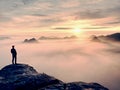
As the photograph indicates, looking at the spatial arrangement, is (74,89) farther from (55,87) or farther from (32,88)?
(32,88)

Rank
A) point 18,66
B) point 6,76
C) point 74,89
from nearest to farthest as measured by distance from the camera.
→ point 74,89 → point 6,76 → point 18,66

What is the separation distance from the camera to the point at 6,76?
215 ft

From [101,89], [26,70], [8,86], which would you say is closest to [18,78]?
[8,86]

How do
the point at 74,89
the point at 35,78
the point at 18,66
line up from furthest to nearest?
the point at 18,66, the point at 35,78, the point at 74,89

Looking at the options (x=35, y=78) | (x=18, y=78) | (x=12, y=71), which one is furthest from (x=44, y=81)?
(x=12, y=71)

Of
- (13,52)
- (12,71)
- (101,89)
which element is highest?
(13,52)

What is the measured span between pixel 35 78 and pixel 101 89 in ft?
48.7

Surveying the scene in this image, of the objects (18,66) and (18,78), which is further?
(18,66)

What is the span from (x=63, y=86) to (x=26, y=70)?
14.8 m

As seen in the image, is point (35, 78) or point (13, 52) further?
point (13, 52)

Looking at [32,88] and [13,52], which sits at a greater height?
[13,52]

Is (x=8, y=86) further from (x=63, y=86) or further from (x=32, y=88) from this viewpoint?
(x=63, y=86)

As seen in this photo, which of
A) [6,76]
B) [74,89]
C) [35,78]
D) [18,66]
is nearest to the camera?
[74,89]

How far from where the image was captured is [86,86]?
5812cm
